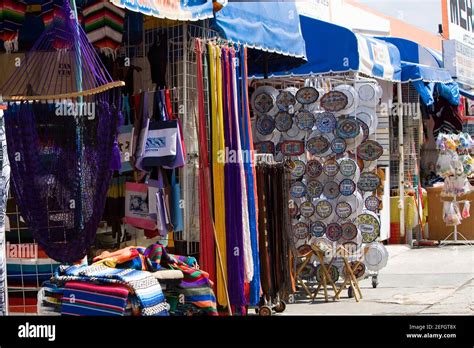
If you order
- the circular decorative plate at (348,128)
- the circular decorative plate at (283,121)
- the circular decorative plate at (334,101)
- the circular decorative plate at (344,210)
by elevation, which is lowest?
the circular decorative plate at (344,210)

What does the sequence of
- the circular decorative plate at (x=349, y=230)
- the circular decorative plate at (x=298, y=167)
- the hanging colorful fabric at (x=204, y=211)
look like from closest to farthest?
the hanging colorful fabric at (x=204, y=211) < the circular decorative plate at (x=349, y=230) < the circular decorative plate at (x=298, y=167)

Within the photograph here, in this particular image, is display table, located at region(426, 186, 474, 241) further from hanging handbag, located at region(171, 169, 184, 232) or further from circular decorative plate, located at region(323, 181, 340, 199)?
hanging handbag, located at region(171, 169, 184, 232)

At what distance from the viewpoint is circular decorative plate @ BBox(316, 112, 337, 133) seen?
9.18 metres

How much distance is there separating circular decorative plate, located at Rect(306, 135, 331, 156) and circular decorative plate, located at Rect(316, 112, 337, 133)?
10cm

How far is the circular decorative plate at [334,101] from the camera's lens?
360 inches

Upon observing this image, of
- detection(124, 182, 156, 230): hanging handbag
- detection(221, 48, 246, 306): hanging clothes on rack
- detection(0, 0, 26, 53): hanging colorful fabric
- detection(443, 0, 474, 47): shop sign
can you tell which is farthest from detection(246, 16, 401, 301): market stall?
detection(443, 0, 474, 47): shop sign

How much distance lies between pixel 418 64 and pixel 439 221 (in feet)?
9.73

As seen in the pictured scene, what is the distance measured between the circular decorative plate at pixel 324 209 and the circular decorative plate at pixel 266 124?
1.00 m

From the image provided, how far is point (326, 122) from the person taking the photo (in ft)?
30.1

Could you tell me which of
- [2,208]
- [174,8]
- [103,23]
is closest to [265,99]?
[103,23]

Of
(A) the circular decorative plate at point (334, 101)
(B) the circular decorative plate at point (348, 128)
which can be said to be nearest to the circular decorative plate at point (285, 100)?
(A) the circular decorative plate at point (334, 101)

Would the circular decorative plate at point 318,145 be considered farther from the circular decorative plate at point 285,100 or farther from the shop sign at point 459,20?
the shop sign at point 459,20

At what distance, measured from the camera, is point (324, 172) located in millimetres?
9242

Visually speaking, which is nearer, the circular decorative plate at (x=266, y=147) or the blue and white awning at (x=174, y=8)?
the blue and white awning at (x=174, y=8)
